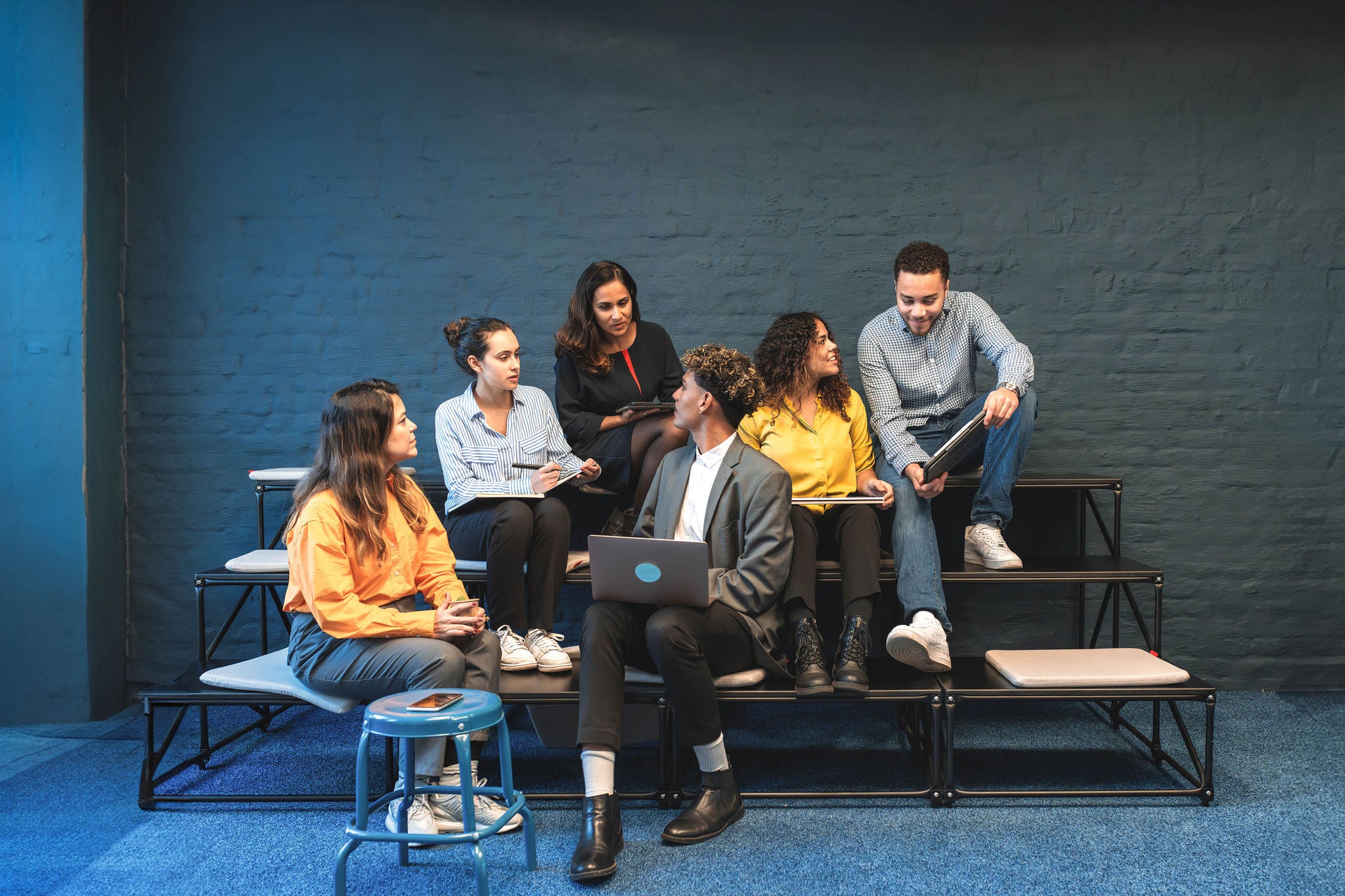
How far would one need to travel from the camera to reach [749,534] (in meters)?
2.87

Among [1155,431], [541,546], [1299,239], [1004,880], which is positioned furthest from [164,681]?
[1299,239]

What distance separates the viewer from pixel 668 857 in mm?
2529

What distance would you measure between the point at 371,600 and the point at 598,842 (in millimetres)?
945

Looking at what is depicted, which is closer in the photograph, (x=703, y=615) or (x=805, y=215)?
(x=703, y=615)

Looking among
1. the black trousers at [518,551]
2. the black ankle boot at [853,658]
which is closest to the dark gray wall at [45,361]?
the black trousers at [518,551]

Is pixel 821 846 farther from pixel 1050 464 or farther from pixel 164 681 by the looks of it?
pixel 164 681

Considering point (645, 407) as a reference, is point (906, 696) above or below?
below

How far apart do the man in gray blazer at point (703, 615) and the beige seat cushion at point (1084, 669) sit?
713 millimetres

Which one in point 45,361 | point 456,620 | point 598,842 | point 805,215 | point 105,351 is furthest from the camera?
point 805,215

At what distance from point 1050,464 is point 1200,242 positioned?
3.54ft

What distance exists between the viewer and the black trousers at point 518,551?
121 inches

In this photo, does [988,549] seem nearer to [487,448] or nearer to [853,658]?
[853,658]

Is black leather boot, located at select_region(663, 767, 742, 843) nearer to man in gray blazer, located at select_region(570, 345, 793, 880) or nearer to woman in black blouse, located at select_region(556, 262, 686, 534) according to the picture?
man in gray blazer, located at select_region(570, 345, 793, 880)

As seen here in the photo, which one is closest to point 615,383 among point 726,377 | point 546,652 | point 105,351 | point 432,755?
point 726,377
